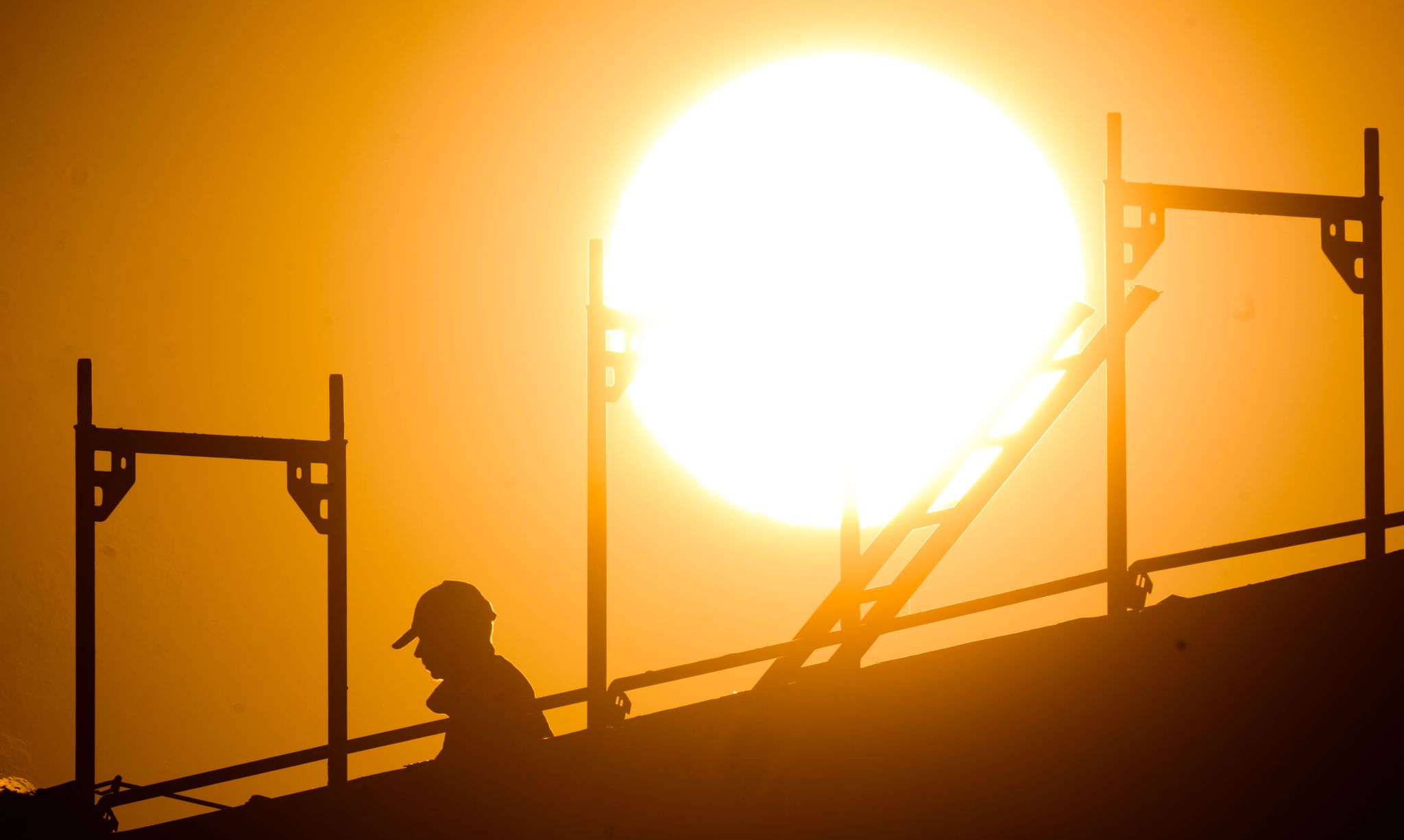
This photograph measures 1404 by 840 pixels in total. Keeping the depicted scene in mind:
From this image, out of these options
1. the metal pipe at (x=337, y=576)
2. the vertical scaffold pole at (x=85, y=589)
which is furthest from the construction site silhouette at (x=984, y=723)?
the metal pipe at (x=337, y=576)

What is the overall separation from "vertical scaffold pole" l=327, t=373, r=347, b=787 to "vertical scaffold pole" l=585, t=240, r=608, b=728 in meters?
2.23

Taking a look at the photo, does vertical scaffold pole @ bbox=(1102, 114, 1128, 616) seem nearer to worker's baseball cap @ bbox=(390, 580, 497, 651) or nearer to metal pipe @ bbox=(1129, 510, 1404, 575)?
metal pipe @ bbox=(1129, 510, 1404, 575)

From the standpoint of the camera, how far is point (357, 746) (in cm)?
796

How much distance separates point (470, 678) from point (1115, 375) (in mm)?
3933

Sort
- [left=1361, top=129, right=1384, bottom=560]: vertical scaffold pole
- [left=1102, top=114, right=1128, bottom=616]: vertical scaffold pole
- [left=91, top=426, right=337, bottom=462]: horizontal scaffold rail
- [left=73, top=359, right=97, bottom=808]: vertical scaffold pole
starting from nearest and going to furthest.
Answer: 1. [left=1102, top=114, right=1128, bottom=616]: vertical scaffold pole
2. [left=1361, top=129, right=1384, bottom=560]: vertical scaffold pole
3. [left=73, top=359, right=97, bottom=808]: vertical scaffold pole
4. [left=91, top=426, right=337, bottom=462]: horizontal scaffold rail

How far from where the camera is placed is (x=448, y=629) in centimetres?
658

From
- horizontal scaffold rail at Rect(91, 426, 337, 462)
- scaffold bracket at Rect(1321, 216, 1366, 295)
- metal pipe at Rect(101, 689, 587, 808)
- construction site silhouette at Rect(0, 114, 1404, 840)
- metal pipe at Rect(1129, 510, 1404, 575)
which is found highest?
scaffold bracket at Rect(1321, 216, 1366, 295)

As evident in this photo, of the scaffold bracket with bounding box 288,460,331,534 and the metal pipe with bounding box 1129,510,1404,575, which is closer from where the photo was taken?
the metal pipe with bounding box 1129,510,1404,575

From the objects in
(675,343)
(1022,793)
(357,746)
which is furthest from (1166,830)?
(357,746)

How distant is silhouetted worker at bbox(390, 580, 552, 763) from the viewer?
615 centimetres

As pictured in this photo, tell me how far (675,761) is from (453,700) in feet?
4.78

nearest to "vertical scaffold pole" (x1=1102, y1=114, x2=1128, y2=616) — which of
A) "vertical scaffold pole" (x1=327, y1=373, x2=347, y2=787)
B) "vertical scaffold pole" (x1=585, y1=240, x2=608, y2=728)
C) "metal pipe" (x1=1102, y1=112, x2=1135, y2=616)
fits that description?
"metal pipe" (x1=1102, y1=112, x2=1135, y2=616)

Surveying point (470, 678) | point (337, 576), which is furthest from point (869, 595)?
→ point (337, 576)

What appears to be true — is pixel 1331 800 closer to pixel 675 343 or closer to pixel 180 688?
pixel 675 343
